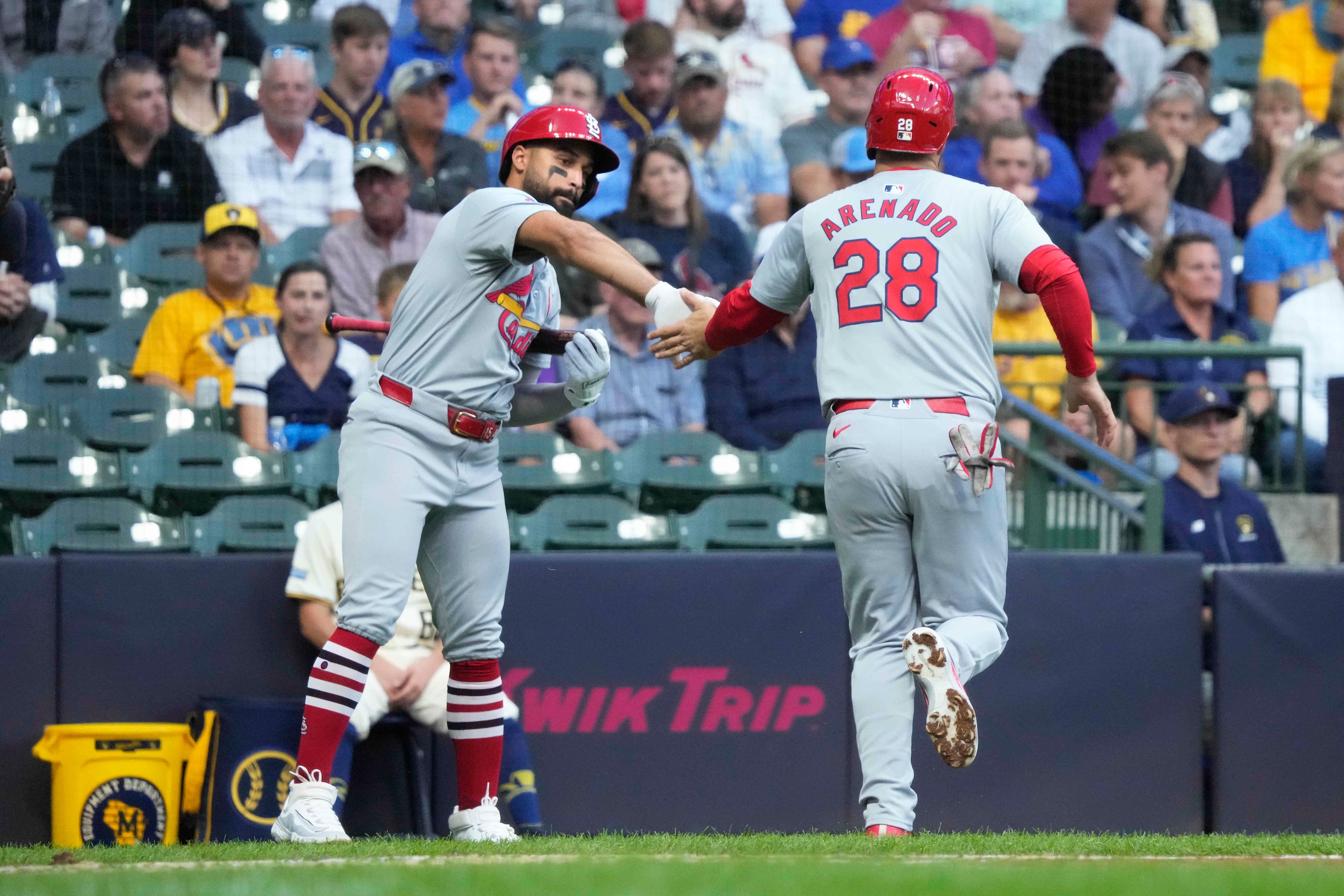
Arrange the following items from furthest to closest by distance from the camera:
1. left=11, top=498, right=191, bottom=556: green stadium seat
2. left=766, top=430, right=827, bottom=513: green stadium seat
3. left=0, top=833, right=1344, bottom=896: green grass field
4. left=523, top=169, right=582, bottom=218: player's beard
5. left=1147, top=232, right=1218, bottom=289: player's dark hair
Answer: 1. left=1147, top=232, right=1218, bottom=289: player's dark hair
2. left=766, top=430, right=827, bottom=513: green stadium seat
3. left=11, top=498, right=191, bottom=556: green stadium seat
4. left=523, top=169, right=582, bottom=218: player's beard
5. left=0, top=833, right=1344, bottom=896: green grass field

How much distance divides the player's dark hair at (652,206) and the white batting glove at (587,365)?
3627mm

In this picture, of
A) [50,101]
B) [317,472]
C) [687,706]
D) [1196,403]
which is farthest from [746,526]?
[50,101]

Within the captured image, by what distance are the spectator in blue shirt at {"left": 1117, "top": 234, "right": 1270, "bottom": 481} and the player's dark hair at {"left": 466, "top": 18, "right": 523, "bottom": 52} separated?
12.1 ft

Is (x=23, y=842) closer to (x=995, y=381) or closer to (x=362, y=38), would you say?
(x=995, y=381)

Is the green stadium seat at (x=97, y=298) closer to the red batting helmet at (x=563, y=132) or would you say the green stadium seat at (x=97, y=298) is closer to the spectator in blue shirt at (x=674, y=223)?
the spectator in blue shirt at (x=674, y=223)

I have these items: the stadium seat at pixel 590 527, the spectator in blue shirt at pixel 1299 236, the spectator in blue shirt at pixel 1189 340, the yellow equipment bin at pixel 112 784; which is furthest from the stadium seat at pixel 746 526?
the spectator in blue shirt at pixel 1299 236

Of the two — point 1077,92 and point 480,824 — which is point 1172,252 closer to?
point 1077,92

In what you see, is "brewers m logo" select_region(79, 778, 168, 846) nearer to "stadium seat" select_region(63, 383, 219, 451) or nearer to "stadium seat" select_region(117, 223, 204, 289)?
"stadium seat" select_region(63, 383, 219, 451)

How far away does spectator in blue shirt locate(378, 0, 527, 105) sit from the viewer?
28.4 feet

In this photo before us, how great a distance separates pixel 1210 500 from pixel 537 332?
3497 mm

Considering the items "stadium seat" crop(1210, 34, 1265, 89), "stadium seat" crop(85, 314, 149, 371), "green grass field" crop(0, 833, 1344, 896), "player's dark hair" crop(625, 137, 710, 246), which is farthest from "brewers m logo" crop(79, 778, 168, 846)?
"stadium seat" crop(1210, 34, 1265, 89)

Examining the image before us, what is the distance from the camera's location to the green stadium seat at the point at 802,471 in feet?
22.8

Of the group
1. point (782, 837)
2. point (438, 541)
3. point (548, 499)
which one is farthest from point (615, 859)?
point (548, 499)

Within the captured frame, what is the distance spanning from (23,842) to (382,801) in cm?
117
